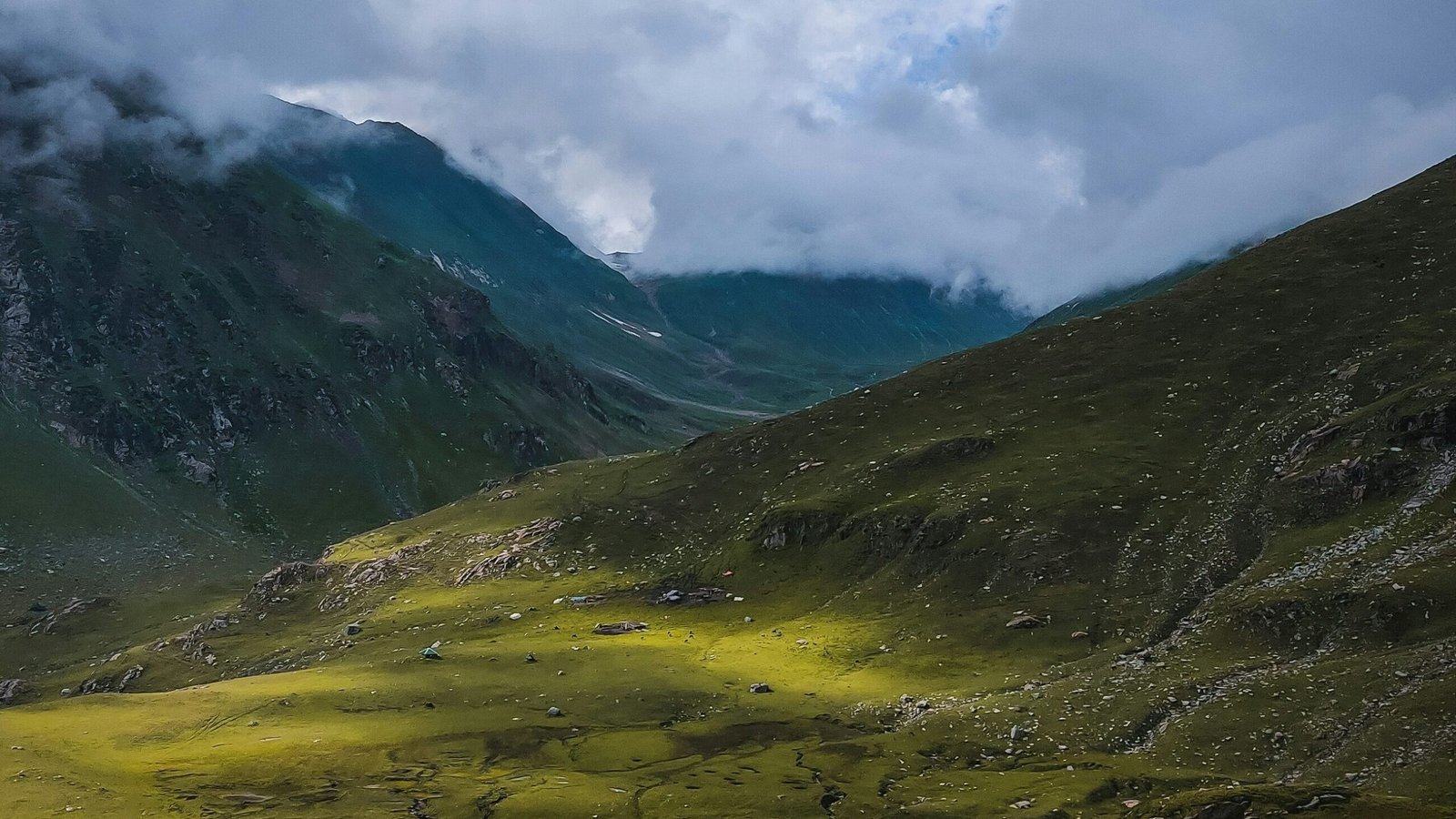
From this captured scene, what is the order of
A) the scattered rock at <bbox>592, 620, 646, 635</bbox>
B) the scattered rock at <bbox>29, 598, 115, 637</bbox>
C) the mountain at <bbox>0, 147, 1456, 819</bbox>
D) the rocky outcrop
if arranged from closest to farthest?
the mountain at <bbox>0, 147, 1456, 819</bbox> < the scattered rock at <bbox>592, 620, 646, 635</bbox> < the rocky outcrop < the scattered rock at <bbox>29, 598, 115, 637</bbox>

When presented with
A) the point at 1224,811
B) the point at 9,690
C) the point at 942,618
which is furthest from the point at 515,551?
the point at 1224,811

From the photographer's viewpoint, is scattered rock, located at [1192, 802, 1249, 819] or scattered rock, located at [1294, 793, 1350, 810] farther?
scattered rock, located at [1192, 802, 1249, 819]

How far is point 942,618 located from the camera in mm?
84375

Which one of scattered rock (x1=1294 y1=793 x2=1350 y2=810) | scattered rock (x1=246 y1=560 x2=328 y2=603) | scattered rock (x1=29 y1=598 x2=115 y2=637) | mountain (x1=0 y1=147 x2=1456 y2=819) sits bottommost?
scattered rock (x1=1294 y1=793 x2=1350 y2=810)

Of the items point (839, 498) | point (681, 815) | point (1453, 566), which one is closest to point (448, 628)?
point (839, 498)

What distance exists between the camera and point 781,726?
67125 mm

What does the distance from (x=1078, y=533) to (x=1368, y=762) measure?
139 feet

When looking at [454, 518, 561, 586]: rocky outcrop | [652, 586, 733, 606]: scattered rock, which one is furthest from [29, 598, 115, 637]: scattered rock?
[652, 586, 733, 606]: scattered rock

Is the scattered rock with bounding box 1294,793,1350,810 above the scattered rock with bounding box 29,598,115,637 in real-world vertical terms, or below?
below

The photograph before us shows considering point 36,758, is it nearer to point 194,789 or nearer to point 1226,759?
point 194,789

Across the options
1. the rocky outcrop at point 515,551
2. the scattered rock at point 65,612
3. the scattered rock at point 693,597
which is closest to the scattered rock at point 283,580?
the rocky outcrop at point 515,551

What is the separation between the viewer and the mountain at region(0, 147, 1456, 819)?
5412 centimetres

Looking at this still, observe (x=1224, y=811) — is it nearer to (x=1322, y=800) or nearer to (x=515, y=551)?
(x=1322, y=800)

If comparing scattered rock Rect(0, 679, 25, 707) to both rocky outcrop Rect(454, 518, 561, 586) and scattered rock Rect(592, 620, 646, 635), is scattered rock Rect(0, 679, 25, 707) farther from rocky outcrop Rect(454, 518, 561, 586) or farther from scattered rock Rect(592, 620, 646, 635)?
scattered rock Rect(592, 620, 646, 635)
